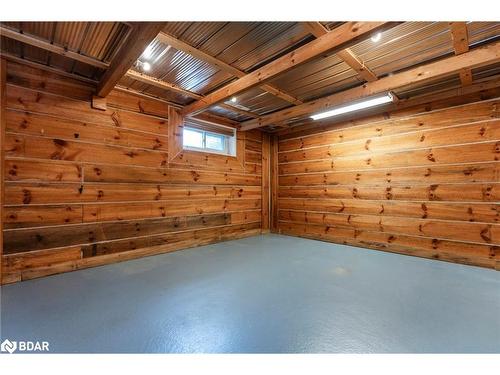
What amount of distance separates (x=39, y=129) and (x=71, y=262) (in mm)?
1571

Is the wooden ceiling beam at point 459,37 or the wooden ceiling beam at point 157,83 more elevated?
the wooden ceiling beam at point 157,83

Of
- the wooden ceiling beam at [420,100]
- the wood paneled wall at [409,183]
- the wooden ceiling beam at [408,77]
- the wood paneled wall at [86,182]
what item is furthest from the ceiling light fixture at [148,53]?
the wood paneled wall at [409,183]

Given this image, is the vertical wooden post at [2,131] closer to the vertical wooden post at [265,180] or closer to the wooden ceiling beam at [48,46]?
the wooden ceiling beam at [48,46]

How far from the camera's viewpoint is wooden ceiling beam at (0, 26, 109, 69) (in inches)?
77.9

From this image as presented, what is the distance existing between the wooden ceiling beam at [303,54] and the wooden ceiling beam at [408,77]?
121 cm

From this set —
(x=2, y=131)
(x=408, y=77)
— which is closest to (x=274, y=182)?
(x=408, y=77)

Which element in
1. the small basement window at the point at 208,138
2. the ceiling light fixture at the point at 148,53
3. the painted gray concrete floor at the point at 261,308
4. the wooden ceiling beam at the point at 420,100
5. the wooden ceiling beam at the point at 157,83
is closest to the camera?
the painted gray concrete floor at the point at 261,308

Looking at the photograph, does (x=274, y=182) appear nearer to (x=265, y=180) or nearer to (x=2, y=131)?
(x=265, y=180)

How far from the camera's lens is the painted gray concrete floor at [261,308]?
1433 millimetres

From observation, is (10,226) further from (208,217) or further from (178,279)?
(208,217)

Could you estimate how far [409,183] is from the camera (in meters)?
3.55

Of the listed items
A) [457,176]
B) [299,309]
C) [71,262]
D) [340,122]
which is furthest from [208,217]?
[457,176]

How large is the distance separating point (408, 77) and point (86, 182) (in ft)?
13.2

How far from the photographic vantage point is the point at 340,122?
14.1ft
